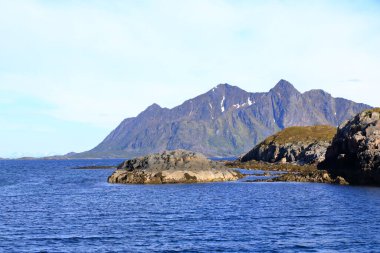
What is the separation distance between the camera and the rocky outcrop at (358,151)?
326 ft

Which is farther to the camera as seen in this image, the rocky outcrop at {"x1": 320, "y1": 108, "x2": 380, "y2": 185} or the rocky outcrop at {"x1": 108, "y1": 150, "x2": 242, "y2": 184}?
the rocky outcrop at {"x1": 108, "y1": 150, "x2": 242, "y2": 184}

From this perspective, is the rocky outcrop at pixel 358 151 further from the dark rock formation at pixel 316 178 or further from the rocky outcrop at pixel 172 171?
the rocky outcrop at pixel 172 171

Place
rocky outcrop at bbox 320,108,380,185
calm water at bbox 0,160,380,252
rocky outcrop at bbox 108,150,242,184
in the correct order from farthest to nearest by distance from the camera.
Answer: rocky outcrop at bbox 108,150,242,184, rocky outcrop at bbox 320,108,380,185, calm water at bbox 0,160,380,252

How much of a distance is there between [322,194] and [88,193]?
42360 millimetres

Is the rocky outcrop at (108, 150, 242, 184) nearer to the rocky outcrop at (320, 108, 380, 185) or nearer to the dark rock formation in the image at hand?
the dark rock formation

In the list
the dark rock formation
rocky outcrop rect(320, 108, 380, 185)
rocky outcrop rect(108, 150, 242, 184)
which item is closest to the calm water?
rocky outcrop rect(320, 108, 380, 185)

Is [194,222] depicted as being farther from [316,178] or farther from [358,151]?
[316,178]

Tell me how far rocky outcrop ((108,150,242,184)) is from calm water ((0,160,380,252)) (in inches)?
1001

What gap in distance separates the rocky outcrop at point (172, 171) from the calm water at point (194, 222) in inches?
1001

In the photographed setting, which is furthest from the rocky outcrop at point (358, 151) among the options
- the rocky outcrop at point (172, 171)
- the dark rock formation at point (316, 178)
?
the rocky outcrop at point (172, 171)

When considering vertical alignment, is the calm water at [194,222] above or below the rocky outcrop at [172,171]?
below

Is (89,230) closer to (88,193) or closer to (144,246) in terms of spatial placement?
(144,246)

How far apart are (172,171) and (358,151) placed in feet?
137

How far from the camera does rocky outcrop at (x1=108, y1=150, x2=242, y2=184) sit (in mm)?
115938
